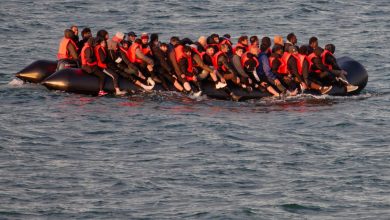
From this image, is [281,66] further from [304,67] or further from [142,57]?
[142,57]

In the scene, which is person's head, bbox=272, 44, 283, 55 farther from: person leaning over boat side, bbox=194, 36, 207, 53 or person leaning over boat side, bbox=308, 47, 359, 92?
person leaning over boat side, bbox=194, 36, 207, 53

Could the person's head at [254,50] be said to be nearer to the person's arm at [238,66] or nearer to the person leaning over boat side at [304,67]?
the person's arm at [238,66]

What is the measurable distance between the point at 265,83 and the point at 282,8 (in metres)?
23.4

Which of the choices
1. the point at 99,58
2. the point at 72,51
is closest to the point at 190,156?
the point at 99,58

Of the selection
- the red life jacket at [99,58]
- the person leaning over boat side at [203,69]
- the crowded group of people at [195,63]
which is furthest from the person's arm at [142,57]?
the person leaning over boat side at [203,69]

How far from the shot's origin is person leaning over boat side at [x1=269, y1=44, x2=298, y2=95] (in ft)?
110

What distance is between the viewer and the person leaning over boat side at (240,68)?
110 feet

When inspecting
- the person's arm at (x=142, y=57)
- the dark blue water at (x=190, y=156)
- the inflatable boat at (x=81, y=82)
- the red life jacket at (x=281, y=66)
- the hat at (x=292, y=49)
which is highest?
the hat at (x=292, y=49)

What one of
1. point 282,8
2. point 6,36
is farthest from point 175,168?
point 282,8

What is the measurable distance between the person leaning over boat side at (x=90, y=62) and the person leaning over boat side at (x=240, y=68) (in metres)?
4.03

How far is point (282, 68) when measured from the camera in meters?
33.9

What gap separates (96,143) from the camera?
95.6 feet

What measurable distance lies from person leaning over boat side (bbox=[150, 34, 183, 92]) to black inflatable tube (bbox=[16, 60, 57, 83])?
10.9ft

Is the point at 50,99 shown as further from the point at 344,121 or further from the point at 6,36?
the point at 6,36
